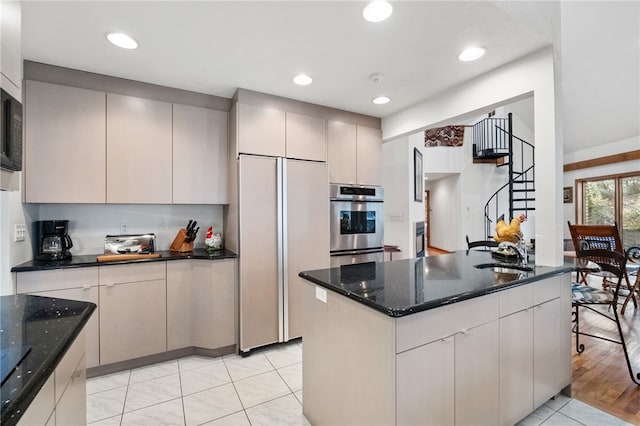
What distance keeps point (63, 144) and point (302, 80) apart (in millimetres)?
1989

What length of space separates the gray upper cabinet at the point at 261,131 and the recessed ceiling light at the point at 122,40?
902 mm

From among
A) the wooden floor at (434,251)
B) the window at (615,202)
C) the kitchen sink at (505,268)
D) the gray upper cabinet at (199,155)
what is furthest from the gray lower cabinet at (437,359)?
the wooden floor at (434,251)

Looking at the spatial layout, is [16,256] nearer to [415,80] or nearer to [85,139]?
[85,139]

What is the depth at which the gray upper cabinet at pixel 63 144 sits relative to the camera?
89.0 inches

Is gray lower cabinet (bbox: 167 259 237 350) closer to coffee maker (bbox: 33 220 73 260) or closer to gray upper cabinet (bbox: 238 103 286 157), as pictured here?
coffee maker (bbox: 33 220 73 260)

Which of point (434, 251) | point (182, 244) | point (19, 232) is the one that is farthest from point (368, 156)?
point (434, 251)

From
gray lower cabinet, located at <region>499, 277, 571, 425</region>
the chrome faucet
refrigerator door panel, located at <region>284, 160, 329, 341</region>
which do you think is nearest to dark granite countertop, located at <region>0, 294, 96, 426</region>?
refrigerator door panel, located at <region>284, 160, 329, 341</region>

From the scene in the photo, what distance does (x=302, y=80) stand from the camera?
2.60 metres

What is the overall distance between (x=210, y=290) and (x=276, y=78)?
195cm

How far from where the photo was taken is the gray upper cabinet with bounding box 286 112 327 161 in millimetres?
2988

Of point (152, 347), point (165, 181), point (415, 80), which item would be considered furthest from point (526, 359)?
point (165, 181)

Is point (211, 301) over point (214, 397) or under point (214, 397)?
over

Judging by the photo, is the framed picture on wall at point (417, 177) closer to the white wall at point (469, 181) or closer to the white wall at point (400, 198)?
the white wall at point (400, 198)

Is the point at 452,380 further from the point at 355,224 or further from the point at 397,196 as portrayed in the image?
the point at 397,196
